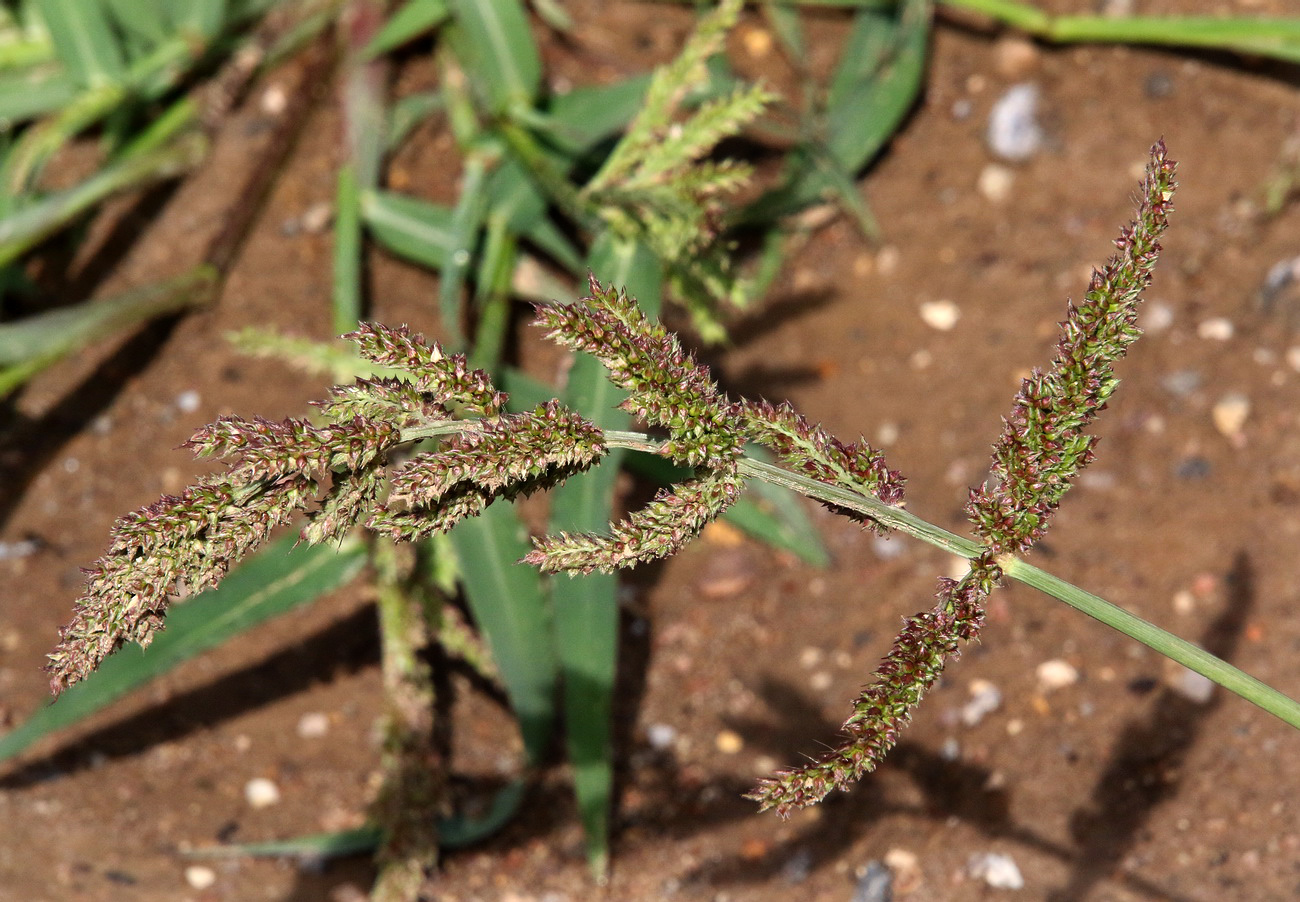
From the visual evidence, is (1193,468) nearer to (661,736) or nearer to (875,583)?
(875,583)

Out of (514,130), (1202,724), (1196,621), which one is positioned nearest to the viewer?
(1202,724)

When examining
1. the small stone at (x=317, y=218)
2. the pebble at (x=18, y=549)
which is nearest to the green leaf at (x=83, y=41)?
the small stone at (x=317, y=218)

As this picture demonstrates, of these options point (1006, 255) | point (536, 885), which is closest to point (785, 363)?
point (1006, 255)

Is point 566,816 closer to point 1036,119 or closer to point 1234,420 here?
point 1234,420

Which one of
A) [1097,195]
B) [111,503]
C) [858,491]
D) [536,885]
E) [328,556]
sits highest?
[858,491]

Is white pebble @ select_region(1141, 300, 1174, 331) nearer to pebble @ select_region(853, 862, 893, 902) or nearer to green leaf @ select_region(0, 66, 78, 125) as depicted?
pebble @ select_region(853, 862, 893, 902)

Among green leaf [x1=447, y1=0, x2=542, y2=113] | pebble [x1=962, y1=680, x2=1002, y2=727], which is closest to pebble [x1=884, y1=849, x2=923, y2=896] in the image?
pebble [x1=962, y1=680, x2=1002, y2=727]

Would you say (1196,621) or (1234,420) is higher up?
(1234,420)

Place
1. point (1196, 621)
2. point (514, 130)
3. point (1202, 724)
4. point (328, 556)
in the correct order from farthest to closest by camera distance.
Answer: point (514, 130) → point (328, 556) → point (1196, 621) → point (1202, 724)
